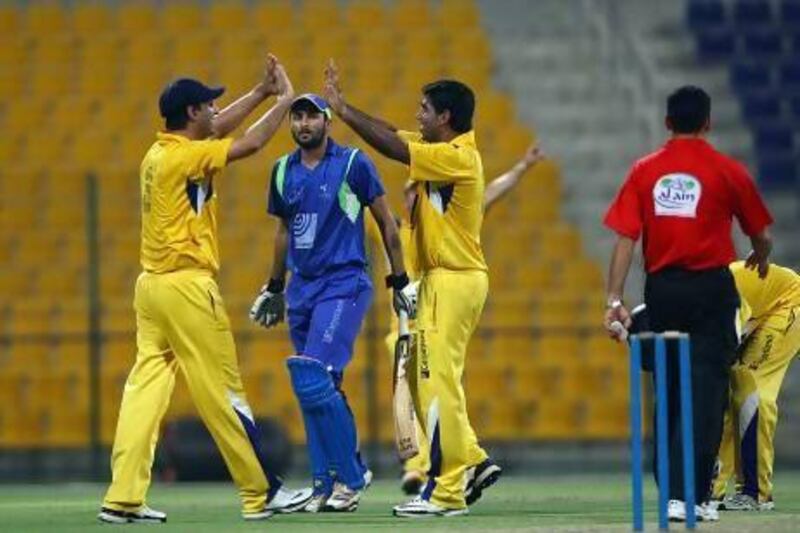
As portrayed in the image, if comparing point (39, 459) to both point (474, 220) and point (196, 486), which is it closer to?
point (196, 486)

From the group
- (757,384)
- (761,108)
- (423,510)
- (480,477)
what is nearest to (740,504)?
(757,384)

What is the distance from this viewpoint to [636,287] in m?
22.1

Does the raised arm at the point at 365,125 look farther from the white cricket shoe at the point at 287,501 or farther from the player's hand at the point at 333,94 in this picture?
the white cricket shoe at the point at 287,501

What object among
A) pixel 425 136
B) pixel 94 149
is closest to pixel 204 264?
pixel 425 136

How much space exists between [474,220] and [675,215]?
1426 millimetres

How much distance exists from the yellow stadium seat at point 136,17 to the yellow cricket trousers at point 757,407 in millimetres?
13840

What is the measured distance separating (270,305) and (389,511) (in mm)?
1390

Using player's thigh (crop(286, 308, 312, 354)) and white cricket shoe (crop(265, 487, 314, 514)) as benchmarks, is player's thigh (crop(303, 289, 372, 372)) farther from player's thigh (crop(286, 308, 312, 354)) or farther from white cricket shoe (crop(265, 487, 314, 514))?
white cricket shoe (crop(265, 487, 314, 514))

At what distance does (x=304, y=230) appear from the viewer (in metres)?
12.6

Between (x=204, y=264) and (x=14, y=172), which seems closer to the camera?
(x=204, y=264)

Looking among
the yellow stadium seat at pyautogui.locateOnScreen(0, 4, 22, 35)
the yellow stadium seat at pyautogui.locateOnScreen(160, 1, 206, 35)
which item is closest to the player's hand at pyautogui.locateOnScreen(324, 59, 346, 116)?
the yellow stadium seat at pyautogui.locateOnScreen(160, 1, 206, 35)

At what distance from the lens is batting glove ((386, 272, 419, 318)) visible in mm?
12578

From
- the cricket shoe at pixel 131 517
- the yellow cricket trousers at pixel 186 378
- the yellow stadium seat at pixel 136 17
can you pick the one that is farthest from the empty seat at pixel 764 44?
the cricket shoe at pixel 131 517

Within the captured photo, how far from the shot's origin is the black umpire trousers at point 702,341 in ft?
37.6
